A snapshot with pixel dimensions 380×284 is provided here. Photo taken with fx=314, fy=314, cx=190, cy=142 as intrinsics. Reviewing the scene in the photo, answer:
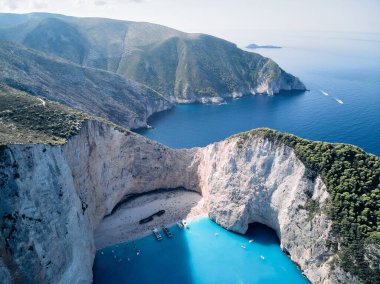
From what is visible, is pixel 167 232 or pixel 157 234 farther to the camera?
pixel 167 232

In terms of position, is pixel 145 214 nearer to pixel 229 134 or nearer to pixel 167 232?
pixel 167 232

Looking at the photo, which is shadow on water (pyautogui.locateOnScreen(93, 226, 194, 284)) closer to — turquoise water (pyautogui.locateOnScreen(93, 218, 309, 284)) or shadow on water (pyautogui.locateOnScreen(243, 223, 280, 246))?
turquoise water (pyautogui.locateOnScreen(93, 218, 309, 284))

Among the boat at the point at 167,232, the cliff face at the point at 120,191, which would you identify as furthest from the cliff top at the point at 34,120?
the boat at the point at 167,232

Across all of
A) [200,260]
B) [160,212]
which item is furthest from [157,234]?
[200,260]

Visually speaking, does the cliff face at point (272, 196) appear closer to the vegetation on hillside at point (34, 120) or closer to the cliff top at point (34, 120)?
the cliff top at point (34, 120)

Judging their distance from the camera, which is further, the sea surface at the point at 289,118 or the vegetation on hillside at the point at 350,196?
the sea surface at the point at 289,118
